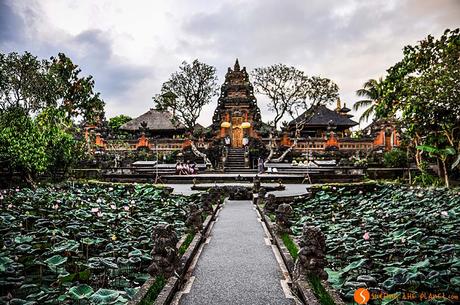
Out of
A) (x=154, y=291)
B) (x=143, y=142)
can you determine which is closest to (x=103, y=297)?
(x=154, y=291)

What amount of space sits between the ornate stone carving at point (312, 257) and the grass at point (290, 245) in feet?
3.28

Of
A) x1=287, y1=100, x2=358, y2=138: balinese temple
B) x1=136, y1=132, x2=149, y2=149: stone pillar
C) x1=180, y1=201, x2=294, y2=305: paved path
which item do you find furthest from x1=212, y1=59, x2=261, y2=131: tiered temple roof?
x1=180, y1=201, x2=294, y2=305: paved path

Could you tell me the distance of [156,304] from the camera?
3.15 meters

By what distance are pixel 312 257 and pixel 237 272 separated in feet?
3.65

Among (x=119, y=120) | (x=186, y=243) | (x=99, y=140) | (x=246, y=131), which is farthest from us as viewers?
(x=119, y=120)

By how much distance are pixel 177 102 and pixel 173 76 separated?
85.7 inches

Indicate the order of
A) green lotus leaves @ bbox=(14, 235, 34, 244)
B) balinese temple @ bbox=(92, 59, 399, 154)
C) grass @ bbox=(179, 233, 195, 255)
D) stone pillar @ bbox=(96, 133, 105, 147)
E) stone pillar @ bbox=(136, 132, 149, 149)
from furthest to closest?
stone pillar @ bbox=(96, 133, 105, 147), stone pillar @ bbox=(136, 132, 149, 149), balinese temple @ bbox=(92, 59, 399, 154), grass @ bbox=(179, 233, 195, 255), green lotus leaves @ bbox=(14, 235, 34, 244)

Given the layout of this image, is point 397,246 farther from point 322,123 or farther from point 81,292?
point 322,123

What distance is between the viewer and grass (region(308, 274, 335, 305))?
10.6 ft

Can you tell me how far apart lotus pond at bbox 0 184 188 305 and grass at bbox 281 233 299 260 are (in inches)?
80.9

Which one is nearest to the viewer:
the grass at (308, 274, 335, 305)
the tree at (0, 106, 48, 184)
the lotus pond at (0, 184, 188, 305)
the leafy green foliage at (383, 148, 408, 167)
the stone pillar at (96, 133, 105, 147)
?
the lotus pond at (0, 184, 188, 305)

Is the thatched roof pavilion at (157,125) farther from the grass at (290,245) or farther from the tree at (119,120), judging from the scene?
the grass at (290,245)

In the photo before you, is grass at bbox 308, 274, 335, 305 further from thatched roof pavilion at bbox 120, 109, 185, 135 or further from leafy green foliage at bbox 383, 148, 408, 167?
thatched roof pavilion at bbox 120, 109, 185, 135

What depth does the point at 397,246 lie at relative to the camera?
462cm
